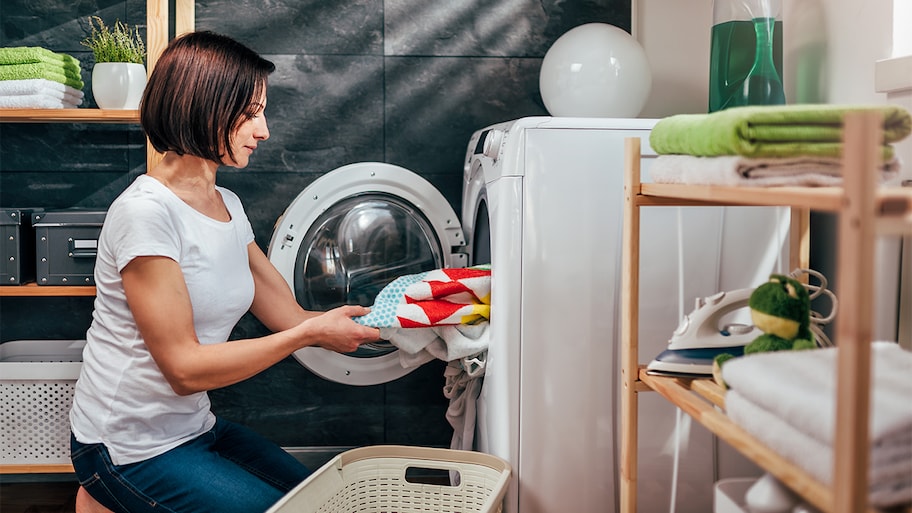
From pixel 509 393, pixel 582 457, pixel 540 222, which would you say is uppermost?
pixel 540 222

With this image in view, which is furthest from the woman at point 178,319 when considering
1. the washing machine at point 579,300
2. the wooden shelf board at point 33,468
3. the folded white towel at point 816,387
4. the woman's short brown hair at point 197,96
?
the folded white towel at point 816,387

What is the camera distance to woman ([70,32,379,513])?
1.43m

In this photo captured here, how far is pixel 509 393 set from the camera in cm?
155

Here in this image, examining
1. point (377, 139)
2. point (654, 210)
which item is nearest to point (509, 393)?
point (654, 210)

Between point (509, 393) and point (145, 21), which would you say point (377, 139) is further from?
point (509, 393)

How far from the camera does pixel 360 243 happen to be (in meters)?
2.16

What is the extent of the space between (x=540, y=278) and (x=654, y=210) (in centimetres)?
27

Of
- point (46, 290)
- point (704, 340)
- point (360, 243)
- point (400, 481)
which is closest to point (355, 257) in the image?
point (360, 243)

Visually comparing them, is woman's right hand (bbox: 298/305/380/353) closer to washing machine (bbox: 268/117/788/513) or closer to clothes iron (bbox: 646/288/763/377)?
washing machine (bbox: 268/117/788/513)

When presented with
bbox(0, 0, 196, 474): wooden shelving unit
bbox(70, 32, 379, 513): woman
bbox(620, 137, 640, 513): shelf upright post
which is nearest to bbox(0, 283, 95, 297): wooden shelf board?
bbox(0, 0, 196, 474): wooden shelving unit

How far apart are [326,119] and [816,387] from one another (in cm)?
177

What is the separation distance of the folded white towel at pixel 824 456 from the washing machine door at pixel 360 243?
1.35 m

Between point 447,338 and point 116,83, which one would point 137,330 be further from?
point 116,83

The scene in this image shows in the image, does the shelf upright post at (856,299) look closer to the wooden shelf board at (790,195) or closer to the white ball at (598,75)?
the wooden shelf board at (790,195)
